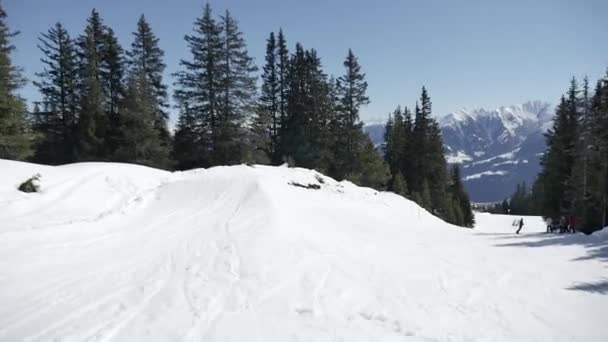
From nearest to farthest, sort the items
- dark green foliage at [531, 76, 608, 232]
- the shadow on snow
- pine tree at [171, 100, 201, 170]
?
the shadow on snow → dark green foliage at [531, 76, 608, 232] → pine tree at [171, 100, 201, 170]

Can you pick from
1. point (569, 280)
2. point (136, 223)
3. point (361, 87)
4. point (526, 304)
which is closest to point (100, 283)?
point (136, 223)

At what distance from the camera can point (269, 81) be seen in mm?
39438

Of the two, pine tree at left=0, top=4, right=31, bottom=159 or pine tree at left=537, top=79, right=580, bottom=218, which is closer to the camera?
pine tree at left=0, top=4, right=31, bottom=159

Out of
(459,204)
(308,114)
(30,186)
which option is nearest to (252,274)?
(30,186)

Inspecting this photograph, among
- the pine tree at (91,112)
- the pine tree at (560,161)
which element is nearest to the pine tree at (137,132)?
the pine tree at (91,112)

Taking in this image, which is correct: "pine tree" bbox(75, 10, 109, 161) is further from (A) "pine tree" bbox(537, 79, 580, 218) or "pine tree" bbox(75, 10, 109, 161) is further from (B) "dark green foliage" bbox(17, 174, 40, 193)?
(A) "pine tree" bbox(537, 79, 580, 218)

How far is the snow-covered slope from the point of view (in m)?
5.54

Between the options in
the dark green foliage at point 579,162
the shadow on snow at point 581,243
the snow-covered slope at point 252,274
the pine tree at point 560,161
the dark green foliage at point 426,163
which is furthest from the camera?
the dark green foliage at point 426,163

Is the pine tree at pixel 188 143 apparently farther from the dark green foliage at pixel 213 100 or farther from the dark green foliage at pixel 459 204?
the dark green foliage at pixel 459 204

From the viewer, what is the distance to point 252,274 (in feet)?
25.3

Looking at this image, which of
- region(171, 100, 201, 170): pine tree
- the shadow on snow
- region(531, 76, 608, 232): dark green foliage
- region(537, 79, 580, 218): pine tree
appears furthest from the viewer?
region(537, 79, 580, 218): pine tree

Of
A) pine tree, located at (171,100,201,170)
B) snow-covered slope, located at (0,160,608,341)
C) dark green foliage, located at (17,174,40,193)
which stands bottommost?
snow-covered slope, located at (0,160,608,341)

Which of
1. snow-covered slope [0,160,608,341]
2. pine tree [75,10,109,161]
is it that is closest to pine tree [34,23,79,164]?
pine tree [75,10,109,161]

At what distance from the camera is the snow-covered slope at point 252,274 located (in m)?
5.54
